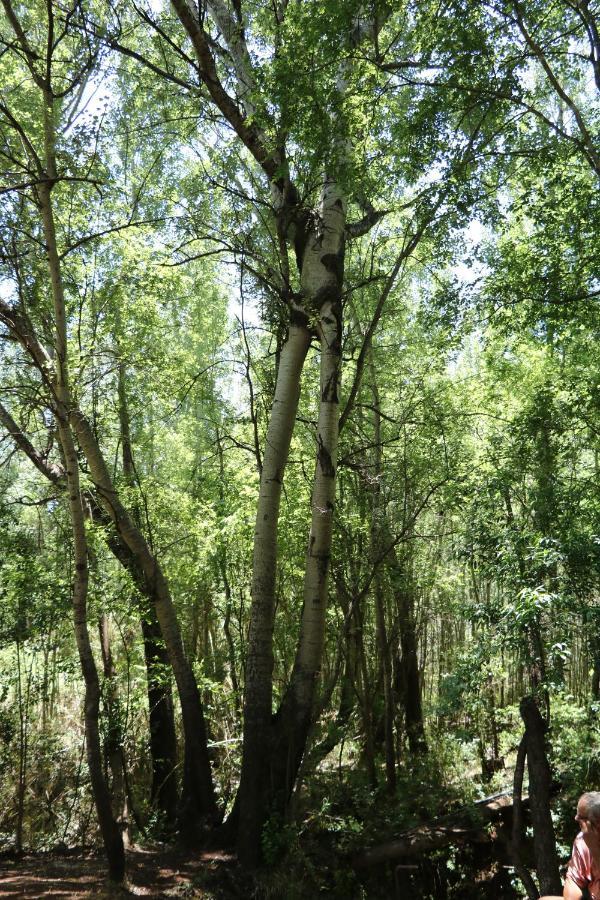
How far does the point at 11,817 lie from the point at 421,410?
825 centimetres

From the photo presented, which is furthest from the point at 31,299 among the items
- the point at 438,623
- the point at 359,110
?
the point at 438,623

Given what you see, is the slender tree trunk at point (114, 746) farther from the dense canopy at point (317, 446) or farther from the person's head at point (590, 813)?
the person's head at point (590, 813)

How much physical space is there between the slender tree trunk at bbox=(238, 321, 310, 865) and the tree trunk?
2.25 meters

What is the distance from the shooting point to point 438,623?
12242mm

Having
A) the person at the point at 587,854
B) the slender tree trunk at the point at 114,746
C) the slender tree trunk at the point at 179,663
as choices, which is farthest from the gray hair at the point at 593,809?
the slender tree trunk at the point at 114,746

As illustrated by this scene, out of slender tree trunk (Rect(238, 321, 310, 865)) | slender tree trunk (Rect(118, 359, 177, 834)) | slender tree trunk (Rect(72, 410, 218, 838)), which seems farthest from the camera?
slender tree trunk (Rect(118, 359, 177, 834))

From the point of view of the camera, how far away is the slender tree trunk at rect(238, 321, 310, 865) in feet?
18.0

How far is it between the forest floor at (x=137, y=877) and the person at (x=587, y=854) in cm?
282

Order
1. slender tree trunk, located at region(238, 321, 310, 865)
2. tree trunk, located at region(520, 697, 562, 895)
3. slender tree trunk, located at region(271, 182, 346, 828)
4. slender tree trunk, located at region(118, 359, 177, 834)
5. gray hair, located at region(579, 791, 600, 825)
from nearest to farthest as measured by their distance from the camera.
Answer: gray hair, located at region(579, 791, 600, 825), tree trunk, located at region(520, 697, 562, 895), slender tree trunk, located at region(238, 321, 310, 865), slender tree trunk, located at region(271, 182, 346, 828), slender tree trunk, located at region(118, 359, 177, 834)

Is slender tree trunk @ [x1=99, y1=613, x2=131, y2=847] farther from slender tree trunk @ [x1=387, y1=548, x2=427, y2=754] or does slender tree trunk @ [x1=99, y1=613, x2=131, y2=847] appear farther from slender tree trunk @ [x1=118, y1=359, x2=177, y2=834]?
slender tree trunk @ [x1=387, y1=548, x2=427, y2=754]

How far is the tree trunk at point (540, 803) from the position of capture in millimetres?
4531

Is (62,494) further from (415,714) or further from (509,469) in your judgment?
(415,714)

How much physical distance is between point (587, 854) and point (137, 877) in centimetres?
396

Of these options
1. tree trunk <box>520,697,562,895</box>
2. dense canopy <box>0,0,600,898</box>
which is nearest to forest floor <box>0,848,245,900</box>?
dense canopy <box>0,0,600,898</box>
